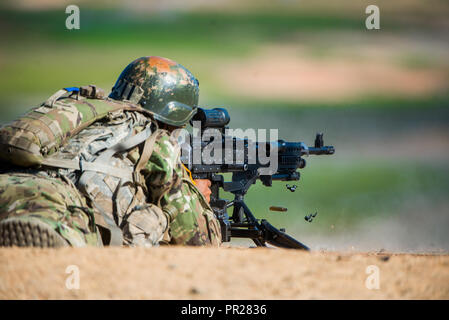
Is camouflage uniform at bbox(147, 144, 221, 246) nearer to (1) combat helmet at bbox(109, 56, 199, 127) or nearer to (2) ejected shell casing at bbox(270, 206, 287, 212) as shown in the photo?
(1) combat helmet at bbox(109, 56, 199, 127)

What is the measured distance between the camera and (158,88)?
634cm

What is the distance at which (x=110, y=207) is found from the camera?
4.88 m

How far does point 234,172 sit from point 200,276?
5.40 metres

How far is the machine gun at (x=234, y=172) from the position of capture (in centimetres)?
782

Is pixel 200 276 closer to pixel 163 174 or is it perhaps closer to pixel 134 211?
pixel 134 211

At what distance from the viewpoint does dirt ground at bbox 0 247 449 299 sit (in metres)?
3.25

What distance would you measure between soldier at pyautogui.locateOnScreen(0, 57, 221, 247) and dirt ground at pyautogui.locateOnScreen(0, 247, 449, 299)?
398 mm

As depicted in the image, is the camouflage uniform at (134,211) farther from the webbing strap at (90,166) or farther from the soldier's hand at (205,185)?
the soldier's hand at (205,185)

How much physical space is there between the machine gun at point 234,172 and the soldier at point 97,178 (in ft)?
5.07

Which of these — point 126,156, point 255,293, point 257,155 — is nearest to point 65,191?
point 126,156

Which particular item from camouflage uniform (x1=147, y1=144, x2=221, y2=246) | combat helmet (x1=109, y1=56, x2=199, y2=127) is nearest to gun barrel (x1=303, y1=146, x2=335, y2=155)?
combat helmet (x1=109, y1=56, x2=199, y2=127)

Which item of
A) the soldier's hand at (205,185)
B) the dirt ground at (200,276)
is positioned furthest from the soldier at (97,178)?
the soldier's hand at (205,185)

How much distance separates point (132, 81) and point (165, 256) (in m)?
2.87

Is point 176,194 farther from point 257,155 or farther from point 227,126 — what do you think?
point 257,155
